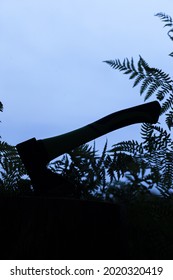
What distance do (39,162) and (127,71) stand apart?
106 cm

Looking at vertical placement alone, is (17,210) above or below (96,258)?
above

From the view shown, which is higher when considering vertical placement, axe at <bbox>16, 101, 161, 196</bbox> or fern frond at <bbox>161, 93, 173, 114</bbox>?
fern frond at <bbox>161, 93, 173, 114</bbox>

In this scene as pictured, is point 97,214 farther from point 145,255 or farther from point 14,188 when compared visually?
point 14,188

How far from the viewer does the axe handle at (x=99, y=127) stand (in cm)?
245

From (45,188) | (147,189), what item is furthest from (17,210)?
(147,189)

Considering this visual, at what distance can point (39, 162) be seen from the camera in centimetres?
244

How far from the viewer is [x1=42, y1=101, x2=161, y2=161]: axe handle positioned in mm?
2453

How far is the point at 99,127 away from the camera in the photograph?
2494 mm

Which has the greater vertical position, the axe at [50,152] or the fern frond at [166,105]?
the fern frond at [166,105]

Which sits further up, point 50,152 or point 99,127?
point 99,127
